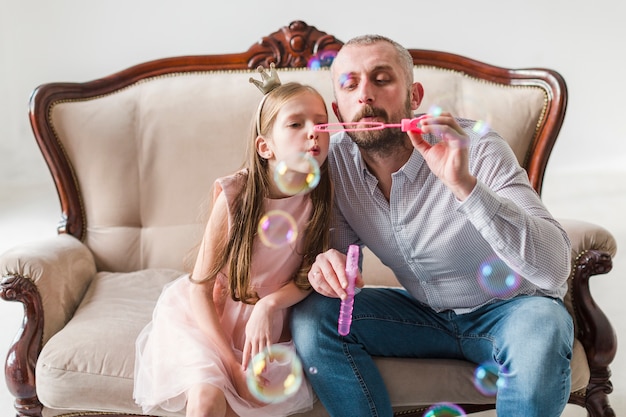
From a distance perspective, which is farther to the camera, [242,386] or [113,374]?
[113,374]

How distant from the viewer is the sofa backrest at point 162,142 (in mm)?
2375

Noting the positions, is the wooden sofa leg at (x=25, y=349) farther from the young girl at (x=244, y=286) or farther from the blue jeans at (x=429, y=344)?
the blue jeans at (x=429, y=344)

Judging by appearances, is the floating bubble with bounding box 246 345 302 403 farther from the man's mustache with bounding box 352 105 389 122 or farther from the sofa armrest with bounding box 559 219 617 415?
the sofa armrest with bounding box 559 219 617 415

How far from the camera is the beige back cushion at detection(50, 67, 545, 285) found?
2.38 meters

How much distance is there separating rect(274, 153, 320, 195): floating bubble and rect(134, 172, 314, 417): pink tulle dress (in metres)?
0.05

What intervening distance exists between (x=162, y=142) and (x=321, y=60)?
0.59m

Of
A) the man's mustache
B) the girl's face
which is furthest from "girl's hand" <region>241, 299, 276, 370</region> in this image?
the man's mustache

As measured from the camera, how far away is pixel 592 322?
71.7 inches

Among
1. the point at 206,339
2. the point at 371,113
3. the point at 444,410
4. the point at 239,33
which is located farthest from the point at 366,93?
the point at 239,33

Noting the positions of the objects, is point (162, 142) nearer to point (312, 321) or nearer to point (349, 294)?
point (312, 321)

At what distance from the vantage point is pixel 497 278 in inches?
67.6

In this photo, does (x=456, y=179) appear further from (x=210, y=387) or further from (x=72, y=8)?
(x=72, y=8)

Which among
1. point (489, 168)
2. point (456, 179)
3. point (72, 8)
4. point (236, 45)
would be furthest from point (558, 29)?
point (456, 179)

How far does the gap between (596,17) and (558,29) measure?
26 centimetres
